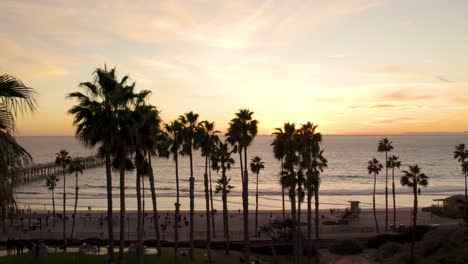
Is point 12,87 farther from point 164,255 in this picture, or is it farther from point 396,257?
point 396,257

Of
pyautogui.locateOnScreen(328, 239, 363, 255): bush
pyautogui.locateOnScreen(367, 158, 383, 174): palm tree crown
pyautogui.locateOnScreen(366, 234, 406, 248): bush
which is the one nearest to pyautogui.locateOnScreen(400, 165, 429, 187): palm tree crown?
pyautogui.locateOnScreen(366, 234, 406, 248): bush

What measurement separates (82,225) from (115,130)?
47743 mm

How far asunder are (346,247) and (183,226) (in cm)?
2573

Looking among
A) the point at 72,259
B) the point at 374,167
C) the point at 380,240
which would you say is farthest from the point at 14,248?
the point at 374,167

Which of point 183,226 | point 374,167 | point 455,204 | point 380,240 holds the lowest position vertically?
point 183,226

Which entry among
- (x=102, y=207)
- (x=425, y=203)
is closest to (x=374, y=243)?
(x=425, y=203)

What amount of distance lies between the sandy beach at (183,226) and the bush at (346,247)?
4.19 m

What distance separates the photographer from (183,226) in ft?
197

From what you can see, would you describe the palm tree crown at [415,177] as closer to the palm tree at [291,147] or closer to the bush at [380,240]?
the bush at [380,240]

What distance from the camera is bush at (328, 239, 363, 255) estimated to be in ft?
137

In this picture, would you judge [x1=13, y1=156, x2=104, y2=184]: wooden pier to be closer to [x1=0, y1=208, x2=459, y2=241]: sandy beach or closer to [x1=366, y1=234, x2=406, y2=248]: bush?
[x1=0, y1=208, x2=459, y2=241]: sandy beach

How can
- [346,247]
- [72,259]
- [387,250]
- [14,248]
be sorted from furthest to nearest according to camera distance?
[346,247] → [387,250] → [14,248] → [72,259]

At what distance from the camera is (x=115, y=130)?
59.4 feet

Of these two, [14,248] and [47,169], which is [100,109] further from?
[47,169]
